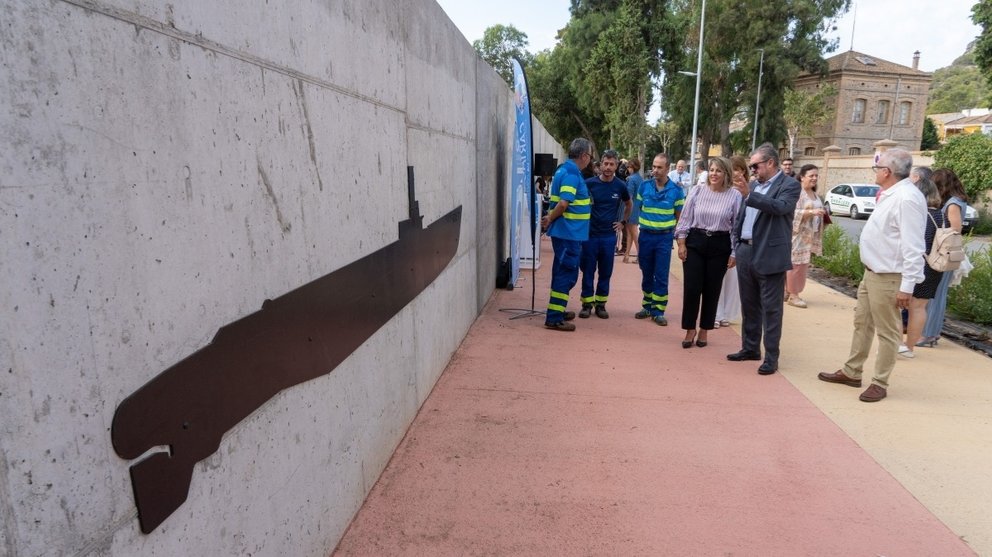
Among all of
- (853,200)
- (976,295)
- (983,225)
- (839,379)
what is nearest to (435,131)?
(839,379)

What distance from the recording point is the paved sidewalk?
2711mm

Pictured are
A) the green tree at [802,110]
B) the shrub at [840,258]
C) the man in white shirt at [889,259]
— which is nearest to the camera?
the man in white shirt at [889,259]

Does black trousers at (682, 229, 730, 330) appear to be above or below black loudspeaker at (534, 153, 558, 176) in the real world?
below

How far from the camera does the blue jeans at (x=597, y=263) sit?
649 centimetres

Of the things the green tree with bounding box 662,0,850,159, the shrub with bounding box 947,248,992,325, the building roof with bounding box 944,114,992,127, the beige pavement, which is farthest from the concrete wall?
the building roof with bounding box 944,114,992,127

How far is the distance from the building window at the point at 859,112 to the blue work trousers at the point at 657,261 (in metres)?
54.3

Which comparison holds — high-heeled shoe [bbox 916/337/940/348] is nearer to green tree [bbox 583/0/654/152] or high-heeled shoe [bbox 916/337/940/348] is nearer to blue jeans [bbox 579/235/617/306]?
blue jeans [bbox 579/235/617/306]

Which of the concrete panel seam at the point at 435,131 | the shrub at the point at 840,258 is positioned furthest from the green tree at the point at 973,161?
the concrete panel seam at the point at 435,131

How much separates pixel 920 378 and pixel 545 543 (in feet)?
13.2

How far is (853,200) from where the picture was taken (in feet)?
78.7

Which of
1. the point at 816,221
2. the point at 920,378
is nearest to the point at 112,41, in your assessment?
the point at 920,378

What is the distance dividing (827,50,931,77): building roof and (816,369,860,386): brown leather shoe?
53982 mm

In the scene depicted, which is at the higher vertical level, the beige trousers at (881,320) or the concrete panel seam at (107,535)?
the concrete panel seam at (107,535)

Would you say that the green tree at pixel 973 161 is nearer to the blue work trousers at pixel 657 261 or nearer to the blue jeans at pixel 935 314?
the blue jeans at pixel 935 314
